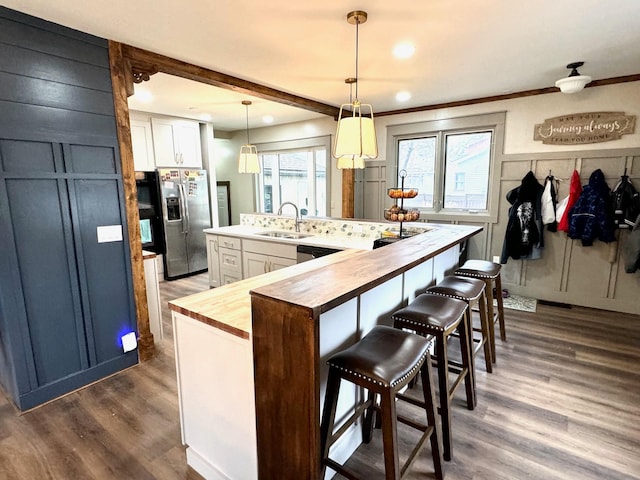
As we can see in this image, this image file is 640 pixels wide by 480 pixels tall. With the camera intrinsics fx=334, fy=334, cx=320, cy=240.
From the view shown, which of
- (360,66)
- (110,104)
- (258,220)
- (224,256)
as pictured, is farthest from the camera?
(258,220)

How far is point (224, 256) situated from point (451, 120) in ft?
11.2

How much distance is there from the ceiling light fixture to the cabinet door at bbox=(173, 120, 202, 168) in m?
4.77

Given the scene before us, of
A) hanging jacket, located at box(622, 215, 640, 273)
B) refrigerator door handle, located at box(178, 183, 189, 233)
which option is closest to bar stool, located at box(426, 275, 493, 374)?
hanging jacket, located at box(622, 215, 640, 273)

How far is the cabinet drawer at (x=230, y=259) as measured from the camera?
4.07 metres

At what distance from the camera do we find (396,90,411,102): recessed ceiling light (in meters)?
3.83

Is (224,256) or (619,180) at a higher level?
(619,180)

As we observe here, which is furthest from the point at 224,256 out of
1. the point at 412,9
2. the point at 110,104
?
the point at 412,9

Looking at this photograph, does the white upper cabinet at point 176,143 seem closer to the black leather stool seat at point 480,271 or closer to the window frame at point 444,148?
the window frame at point 444,148

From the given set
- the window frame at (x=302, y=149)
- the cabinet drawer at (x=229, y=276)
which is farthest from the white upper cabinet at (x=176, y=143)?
the cabinet drawer at (x=229, y=276)

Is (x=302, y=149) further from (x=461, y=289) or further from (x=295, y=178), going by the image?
(x=461, y=289)

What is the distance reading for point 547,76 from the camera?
324 centimetres

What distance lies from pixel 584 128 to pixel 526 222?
3.64ft

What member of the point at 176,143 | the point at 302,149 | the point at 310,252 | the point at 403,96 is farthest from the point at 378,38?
the point at 176,143

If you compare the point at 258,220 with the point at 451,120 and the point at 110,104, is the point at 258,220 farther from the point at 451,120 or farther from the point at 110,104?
the point at 451,120
